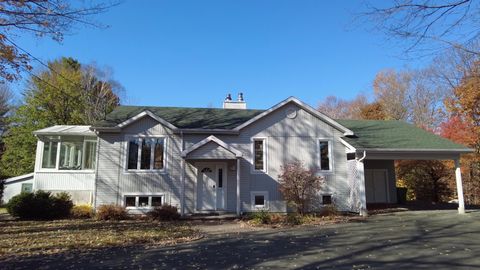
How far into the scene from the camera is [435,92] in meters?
36.0

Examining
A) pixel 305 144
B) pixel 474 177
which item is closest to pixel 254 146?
pixel 305 144

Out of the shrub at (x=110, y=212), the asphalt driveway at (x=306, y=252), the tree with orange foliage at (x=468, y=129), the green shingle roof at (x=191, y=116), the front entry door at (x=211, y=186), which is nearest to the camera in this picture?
the asphalt driveway at (x=306, y=252)

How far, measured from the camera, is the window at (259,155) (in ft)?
58.8

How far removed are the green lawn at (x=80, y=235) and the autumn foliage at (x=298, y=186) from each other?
497 cm

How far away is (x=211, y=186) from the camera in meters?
17.6

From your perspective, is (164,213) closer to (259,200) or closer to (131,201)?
(131,201)

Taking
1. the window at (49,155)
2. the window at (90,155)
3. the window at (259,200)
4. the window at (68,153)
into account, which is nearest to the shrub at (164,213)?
the window at (259,200)

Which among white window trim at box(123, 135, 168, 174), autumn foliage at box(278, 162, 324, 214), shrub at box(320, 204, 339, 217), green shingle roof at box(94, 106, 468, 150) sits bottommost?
shrub at box(320, 204, 339, 217)

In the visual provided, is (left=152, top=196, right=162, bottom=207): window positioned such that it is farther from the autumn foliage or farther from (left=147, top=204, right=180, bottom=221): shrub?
the autumn foliage

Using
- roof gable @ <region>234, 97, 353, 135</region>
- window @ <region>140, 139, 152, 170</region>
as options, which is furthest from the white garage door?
window @ <region>140, 139, 152, 170</region>

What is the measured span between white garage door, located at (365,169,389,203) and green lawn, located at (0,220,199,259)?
12.6 meters

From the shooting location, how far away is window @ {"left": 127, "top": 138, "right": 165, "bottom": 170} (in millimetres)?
17250

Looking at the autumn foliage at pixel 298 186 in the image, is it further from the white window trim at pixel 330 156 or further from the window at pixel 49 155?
the window at pixel 49 155

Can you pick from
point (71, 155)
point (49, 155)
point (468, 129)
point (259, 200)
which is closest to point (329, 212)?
point (259, 200)
